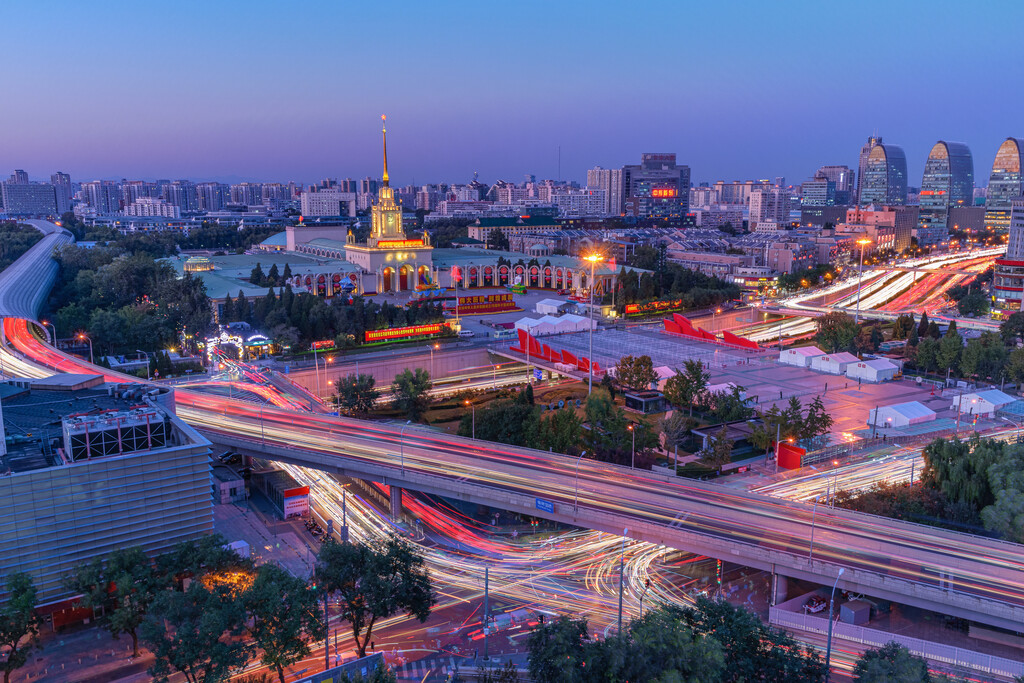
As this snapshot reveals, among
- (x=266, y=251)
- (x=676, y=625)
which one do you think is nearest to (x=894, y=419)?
(x=676, y=625)

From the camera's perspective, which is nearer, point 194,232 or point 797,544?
point 797,544

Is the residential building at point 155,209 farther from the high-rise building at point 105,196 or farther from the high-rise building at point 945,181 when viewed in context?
the high-rise building at point 945,181

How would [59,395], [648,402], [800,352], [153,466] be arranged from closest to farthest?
[153,466]
[59,395]
[648,402]
[800,352]

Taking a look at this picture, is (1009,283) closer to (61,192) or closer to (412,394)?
(412,394)

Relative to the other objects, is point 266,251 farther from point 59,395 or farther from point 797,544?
point 797,544

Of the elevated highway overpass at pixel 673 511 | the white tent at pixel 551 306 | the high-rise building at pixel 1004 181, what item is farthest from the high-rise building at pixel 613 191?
the elevated highway overpass at pixel 673 511

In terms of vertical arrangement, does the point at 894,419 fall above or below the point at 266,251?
below
